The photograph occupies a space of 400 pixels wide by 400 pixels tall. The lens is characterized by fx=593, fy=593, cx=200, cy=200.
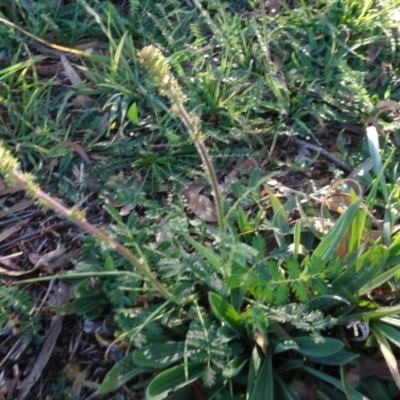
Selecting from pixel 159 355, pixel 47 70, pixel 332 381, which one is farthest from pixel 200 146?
pixel 47 70

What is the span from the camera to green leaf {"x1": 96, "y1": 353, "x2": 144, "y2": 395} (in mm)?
1656

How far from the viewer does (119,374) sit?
5.49 ft

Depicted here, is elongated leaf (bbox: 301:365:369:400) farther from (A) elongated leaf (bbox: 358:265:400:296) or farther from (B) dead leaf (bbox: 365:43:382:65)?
(B) dead leaf (bbox: 365:43:382:65)

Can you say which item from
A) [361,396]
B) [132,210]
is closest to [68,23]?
[132,210]

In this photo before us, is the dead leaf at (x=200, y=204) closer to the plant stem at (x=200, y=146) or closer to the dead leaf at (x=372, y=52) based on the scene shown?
the plant stem at (x=200, y=146)

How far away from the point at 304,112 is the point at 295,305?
36.8 inches

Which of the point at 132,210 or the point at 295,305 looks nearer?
the point at 295,305

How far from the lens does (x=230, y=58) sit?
2.42m

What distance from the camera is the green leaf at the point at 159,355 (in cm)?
162

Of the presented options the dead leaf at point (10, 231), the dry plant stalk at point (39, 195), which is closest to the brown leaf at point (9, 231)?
the dead leaf at point (10, 231)

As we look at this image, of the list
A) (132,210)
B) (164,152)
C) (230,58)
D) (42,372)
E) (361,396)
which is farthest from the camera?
(230,58)

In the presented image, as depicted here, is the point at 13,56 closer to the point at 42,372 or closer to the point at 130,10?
the point at 130,10

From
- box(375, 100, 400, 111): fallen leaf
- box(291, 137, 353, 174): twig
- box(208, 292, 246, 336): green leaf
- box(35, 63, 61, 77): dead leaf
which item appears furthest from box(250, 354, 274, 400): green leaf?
box(35, 63, 61, 77): dead leaf

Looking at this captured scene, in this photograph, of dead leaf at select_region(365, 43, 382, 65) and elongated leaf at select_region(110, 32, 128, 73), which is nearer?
elongated leaf at select_region(110, 32, 128, 73)
